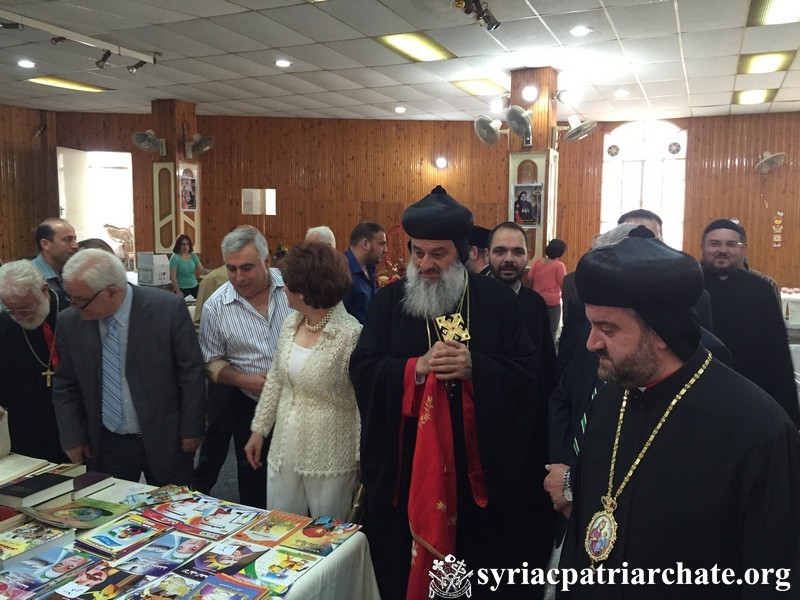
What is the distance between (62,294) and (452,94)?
7.95m

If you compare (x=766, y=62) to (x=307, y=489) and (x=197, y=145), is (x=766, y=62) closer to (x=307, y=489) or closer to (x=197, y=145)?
(x=307, y=489)

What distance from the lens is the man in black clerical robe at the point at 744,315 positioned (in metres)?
3.29

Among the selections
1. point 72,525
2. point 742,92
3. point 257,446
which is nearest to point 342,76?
point 742,92

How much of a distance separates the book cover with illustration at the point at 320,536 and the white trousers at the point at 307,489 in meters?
0.36

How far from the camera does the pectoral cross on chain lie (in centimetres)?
233

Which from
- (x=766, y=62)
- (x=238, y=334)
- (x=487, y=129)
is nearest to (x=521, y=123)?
(x=487, y=129)

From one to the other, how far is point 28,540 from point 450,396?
139 cm

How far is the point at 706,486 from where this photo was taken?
4.10 feet

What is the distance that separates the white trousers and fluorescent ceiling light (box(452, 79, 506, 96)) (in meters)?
7.63

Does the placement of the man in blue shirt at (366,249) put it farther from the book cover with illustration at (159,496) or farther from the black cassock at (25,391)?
the book cover with illustration at (159,496)

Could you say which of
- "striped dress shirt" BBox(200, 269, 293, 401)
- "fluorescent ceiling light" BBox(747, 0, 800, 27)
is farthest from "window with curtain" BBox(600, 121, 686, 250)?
"striped dress shirt" BBox(200, 269, 293, 401)

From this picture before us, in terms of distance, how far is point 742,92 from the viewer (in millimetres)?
9523

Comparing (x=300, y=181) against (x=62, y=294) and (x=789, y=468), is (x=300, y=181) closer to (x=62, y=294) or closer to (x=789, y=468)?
(x=62, y=294)

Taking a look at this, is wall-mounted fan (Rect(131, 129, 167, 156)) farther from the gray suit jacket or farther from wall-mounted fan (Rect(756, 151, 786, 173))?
wall-mounted fan (Rect(756, 151, 786, 173))
